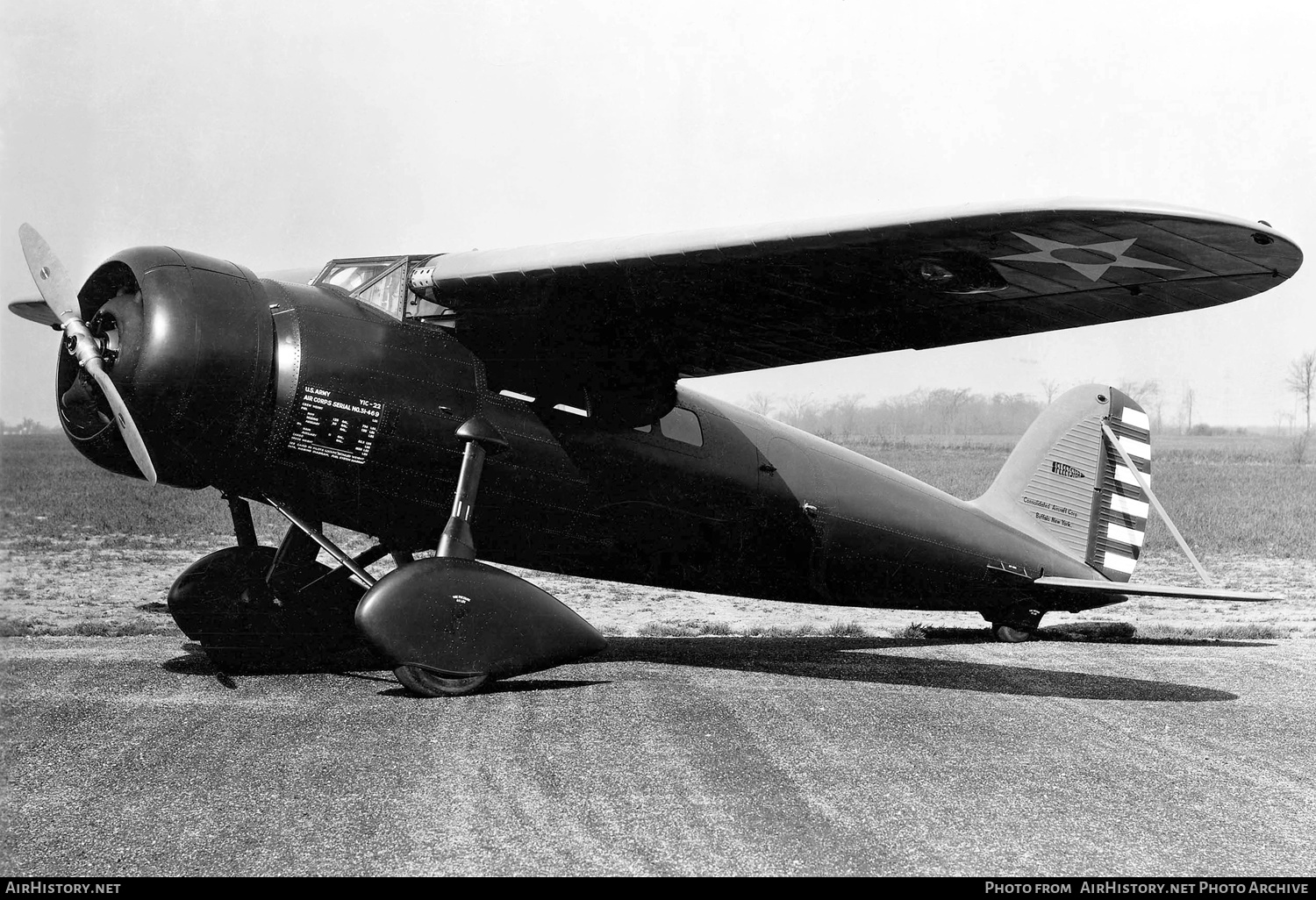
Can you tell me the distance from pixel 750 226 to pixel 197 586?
15.3 ft

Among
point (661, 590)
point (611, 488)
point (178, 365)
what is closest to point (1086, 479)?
point (611, 488)

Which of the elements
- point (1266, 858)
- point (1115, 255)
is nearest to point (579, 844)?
point (1266, 858)

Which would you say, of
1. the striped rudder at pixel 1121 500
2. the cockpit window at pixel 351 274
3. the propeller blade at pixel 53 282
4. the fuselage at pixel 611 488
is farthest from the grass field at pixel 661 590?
the cockpit window at pixel 351 274

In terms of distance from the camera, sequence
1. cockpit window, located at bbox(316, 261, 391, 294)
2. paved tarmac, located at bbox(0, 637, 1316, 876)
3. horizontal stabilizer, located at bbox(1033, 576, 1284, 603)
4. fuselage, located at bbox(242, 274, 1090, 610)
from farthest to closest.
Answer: cockpit window, located at bbox(316, 261, 391, 294)
horizontal stabilizer, located at bbox(1033, 576, 1284, 603)
fuselage, located at bbox(242, 274, 1090, 610)
paved tarmac, located at bbox(0, 637, 1316, 876)

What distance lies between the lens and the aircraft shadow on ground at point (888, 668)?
7.14 metres

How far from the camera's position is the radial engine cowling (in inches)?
227

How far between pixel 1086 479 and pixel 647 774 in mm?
7508

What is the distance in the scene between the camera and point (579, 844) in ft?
11.8

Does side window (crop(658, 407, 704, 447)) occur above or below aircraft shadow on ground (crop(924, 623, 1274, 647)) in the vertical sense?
above

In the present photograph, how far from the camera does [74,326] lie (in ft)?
19.6

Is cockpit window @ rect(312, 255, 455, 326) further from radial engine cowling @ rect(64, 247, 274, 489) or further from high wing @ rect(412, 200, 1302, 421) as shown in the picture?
radial engine cowling @ rect(64, 247, 274, 489)

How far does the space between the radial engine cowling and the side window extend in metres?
2.88

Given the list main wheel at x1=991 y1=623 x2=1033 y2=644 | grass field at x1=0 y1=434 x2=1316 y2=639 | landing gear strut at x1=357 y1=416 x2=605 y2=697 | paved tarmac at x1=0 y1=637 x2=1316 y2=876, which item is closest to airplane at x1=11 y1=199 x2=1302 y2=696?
landing gear strut at x1=357 y1=416 x2=605 y2=697

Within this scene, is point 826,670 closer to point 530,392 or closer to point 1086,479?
point 530,392
